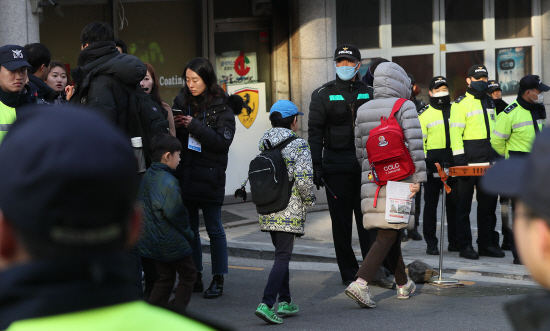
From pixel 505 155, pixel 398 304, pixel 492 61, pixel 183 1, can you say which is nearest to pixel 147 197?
pixel 398 304

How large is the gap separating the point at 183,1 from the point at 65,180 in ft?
35.3

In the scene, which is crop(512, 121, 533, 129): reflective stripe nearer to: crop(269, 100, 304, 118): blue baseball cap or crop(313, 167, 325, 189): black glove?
crop(313, 167, 325, 189): black glove

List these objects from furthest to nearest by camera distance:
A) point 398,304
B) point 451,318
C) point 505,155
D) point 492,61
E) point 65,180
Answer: point 492,61
point 505,155
point 398,304
point 451,318
point 65,180

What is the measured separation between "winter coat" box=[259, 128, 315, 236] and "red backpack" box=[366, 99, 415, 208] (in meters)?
0.61

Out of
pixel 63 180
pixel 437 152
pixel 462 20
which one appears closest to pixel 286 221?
pixel 437 152

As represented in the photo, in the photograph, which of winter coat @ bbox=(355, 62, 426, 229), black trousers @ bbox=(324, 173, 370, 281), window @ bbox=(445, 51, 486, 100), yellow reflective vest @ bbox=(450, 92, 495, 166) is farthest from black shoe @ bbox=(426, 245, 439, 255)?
window @ bbox=(445, 51, 486, 100)

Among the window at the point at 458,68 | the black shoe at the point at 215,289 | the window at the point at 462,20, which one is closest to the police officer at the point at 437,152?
the black shoe at the point at 215,289

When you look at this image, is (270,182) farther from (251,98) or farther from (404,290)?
(251,98)

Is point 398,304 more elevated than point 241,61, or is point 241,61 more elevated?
point 241,61

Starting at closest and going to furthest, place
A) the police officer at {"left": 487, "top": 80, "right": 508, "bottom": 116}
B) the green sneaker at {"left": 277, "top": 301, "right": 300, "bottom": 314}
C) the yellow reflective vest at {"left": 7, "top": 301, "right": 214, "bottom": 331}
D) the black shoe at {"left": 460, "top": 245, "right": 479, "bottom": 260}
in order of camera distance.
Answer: the yellow reflective vest at {"left": 7, "top": 301, "right": 214, "bottom": 331}, the green sneaker at {"left": 277, "top": 301, "right": 300, "bottom": 314}, the black shoe at {"left": 460, "top": 245, "right": 479, "bottom": 260}, the police officer at {"left": 487, "top": 80, "right": 508, "bottom": 116}

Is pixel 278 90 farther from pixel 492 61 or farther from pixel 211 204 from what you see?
pixel 211 204

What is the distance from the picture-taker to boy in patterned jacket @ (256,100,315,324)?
552cm

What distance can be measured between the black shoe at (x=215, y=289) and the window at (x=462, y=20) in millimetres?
8189

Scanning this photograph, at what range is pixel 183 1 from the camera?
11609 mm
